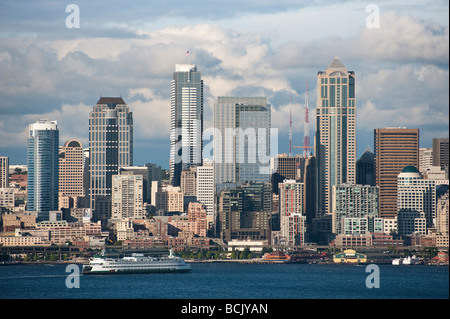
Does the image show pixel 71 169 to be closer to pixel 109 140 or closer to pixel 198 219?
pixel 109 140

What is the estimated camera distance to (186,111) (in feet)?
318

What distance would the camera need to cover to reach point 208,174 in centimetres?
8069

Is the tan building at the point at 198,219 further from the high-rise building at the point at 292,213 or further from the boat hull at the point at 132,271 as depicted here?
the boat hull at the point at 132,271

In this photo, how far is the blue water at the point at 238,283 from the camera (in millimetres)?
36938

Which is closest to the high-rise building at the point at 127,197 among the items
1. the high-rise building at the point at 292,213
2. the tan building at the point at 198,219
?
the tan building at the point at 198,219


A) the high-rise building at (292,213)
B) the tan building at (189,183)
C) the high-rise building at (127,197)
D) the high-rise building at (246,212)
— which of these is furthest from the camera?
the tan building at (189,183)

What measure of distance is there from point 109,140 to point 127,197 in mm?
12465

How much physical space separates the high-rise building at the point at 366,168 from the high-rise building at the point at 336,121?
1.05m

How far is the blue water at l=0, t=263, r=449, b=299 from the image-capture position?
3694cm

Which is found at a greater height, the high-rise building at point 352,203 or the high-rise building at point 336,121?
the high-rise building at point 336,121

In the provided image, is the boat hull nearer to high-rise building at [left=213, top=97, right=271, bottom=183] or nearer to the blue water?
the blue water

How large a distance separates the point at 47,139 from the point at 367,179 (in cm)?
2691
